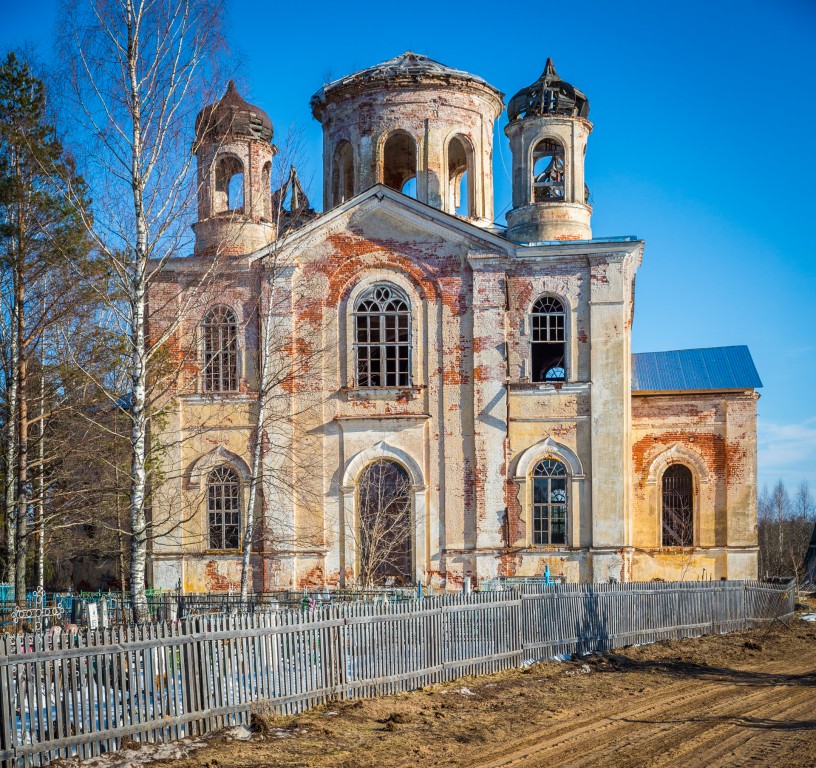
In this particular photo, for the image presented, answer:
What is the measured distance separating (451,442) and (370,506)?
251 cm

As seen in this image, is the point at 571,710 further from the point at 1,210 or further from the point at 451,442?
the point at 1,210

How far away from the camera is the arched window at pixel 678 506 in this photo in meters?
29.8

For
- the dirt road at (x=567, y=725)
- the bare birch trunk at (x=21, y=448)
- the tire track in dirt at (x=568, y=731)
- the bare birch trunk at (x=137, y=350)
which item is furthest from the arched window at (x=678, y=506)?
the bare birch trunk at (x=137, y=350)

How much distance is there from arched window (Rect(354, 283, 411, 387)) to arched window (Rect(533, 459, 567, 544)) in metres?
3.91

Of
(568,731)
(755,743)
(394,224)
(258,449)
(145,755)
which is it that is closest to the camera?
(145,755)

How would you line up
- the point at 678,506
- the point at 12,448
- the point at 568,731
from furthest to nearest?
the point at 678,506
the point at 12,448
the point at 568,731

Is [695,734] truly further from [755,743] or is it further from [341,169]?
[341,169]

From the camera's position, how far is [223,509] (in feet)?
91.4

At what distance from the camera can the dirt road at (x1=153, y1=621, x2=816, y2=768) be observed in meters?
11.2

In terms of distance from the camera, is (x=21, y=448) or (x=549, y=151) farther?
(x=549, y=151)

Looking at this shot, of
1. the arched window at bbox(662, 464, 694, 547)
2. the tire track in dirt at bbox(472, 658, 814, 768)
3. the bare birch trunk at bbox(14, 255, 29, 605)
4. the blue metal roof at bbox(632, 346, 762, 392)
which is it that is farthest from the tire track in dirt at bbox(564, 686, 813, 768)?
the blue metal roof at bbox(632, 346, 762, 392)

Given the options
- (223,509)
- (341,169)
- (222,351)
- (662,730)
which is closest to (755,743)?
(662,730)

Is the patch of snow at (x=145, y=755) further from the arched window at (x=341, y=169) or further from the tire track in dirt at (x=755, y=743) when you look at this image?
Answer: the arched window at (x=341, y=169)

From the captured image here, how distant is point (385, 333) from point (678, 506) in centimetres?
917
